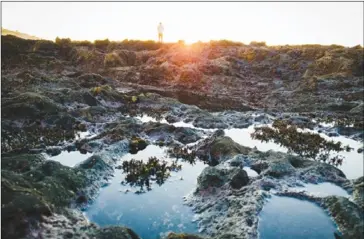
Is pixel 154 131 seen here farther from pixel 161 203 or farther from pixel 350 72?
pixel 350 72

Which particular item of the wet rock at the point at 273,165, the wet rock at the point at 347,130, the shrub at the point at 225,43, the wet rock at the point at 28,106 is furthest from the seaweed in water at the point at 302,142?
the shrub at the point at 225,43

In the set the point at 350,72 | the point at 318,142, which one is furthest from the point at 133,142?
the point at 350,72

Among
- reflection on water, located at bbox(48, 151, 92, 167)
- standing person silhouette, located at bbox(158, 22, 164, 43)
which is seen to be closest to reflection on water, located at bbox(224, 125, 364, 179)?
reflection on water, located at bbox(48, 151, 92, 167)

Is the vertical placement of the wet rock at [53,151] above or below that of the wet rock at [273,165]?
below

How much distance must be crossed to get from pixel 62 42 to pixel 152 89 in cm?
2974

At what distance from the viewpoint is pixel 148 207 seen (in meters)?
11.9

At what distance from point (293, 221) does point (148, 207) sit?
5126 mm

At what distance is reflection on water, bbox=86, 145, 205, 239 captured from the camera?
10.7m

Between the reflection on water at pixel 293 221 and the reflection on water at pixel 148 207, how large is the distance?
2498 mm

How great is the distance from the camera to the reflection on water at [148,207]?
1073cm

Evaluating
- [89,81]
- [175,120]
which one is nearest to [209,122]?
[175,120]

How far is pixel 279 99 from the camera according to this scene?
39.0 meters

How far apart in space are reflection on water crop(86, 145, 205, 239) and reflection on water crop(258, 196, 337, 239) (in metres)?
2.50

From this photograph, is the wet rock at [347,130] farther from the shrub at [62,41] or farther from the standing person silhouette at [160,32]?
the shrub at [62,41]
